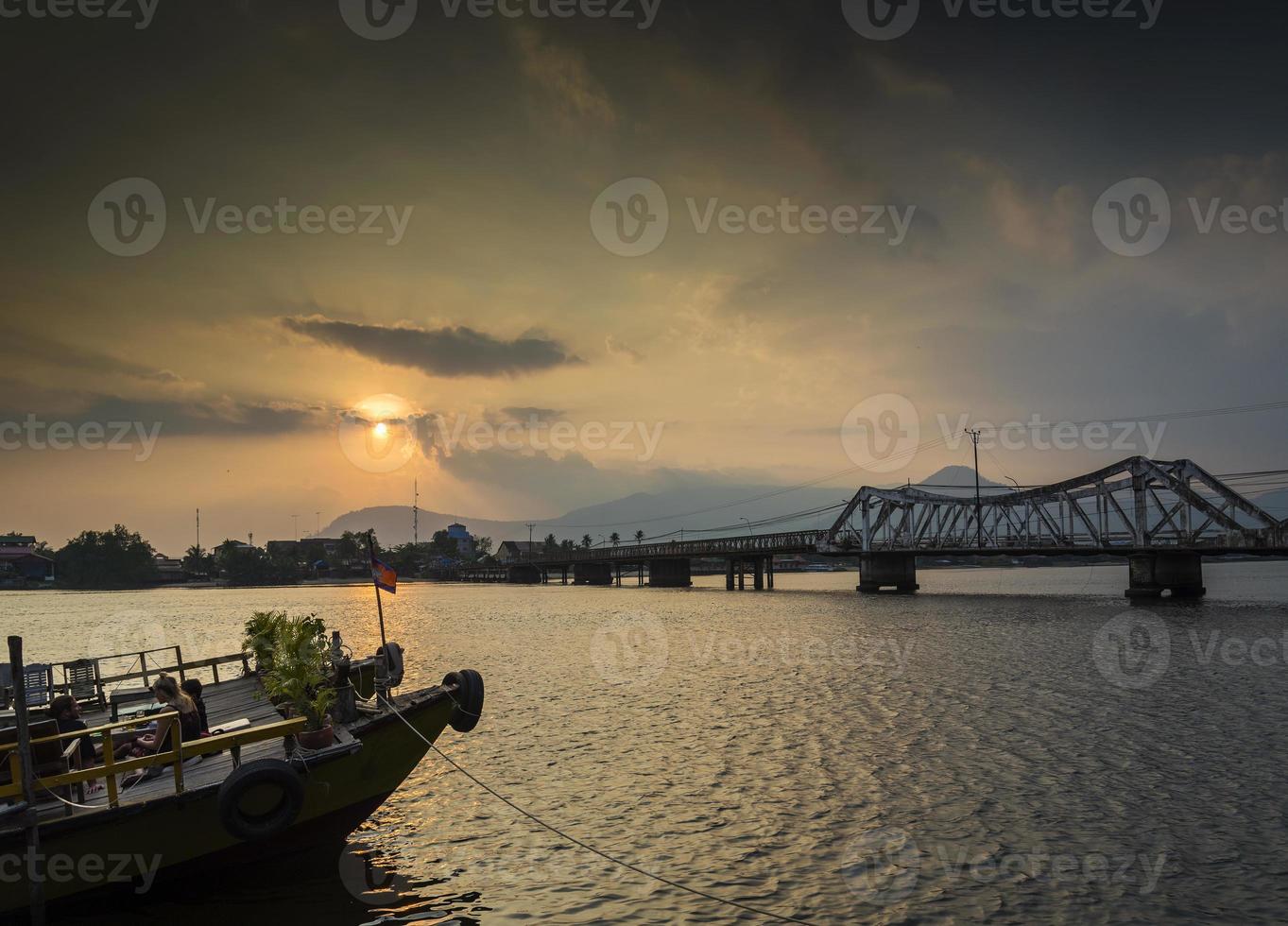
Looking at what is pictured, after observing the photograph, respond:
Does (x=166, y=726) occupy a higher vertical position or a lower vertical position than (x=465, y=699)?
higher

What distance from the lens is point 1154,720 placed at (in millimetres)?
27594

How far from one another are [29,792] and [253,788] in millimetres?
3123

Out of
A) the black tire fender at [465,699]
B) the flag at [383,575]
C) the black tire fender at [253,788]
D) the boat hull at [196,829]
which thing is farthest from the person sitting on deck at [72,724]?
the black tire fender at [465,699]

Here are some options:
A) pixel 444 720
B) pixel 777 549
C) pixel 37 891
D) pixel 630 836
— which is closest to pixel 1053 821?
pixel 630 836

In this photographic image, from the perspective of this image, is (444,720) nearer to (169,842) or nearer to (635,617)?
(169,842)

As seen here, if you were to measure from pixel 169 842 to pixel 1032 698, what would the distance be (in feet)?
97.4

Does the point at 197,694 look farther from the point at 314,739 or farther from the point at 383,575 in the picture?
the point at 383,575

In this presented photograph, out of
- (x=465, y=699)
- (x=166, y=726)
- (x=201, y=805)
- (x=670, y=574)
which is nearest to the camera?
(x=201, y=805)

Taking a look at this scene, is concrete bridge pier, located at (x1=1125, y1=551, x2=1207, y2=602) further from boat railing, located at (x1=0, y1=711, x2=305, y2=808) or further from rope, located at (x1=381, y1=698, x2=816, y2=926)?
boat railing, located at (x1=0, y1=711, x2=305, y2=808)

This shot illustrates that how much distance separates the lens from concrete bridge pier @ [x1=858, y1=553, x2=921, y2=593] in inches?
5172

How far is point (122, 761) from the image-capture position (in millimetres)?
13398

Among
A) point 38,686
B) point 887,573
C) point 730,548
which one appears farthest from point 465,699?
point 730,548

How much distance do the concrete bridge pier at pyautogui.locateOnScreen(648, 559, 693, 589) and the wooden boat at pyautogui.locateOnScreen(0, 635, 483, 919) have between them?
547 feet

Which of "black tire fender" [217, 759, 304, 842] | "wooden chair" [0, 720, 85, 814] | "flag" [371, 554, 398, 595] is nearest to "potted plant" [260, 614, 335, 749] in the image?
"black tire fender" [217, 759, 304, 842]
